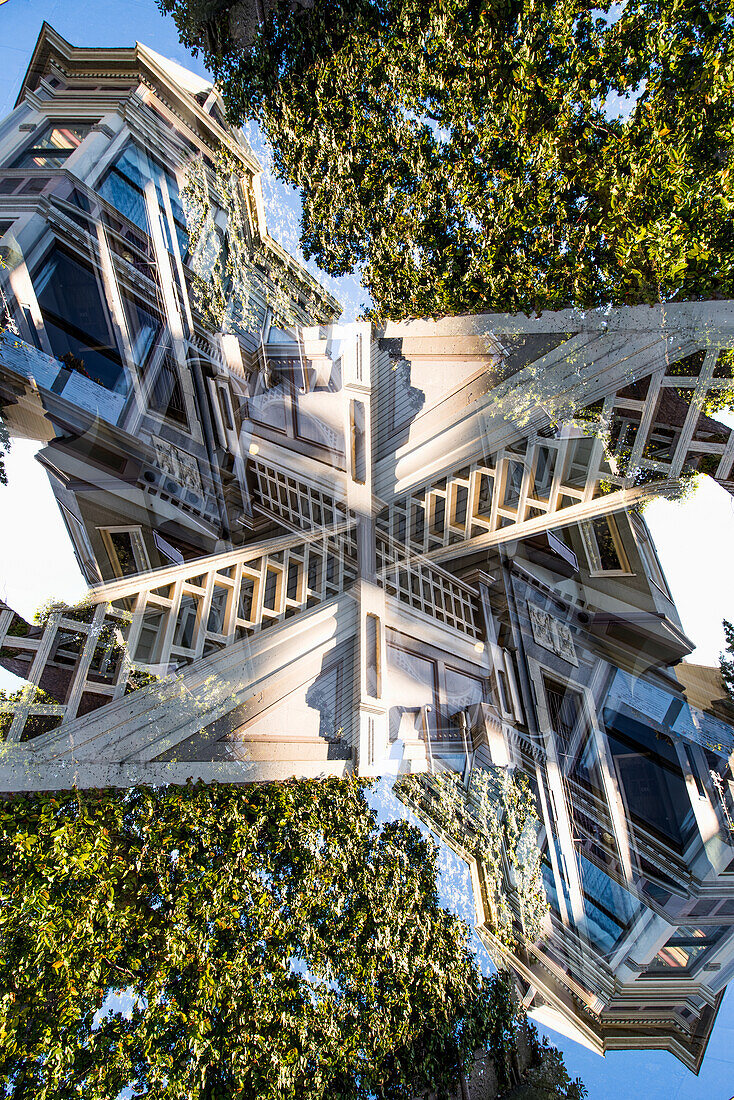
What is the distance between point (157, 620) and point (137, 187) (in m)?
3.52

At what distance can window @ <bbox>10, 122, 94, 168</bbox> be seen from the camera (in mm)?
3312

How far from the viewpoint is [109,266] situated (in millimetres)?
3777

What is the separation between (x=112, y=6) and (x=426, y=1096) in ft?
29.7

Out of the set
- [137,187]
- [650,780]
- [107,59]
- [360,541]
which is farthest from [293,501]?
[650,780]

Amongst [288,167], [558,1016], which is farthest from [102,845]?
[288,167]

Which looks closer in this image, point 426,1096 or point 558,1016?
point 426,1096

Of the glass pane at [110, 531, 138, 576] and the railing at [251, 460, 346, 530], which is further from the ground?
the railing at [251, 460, 346, 530]

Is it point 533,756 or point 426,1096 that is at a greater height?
point 533,756

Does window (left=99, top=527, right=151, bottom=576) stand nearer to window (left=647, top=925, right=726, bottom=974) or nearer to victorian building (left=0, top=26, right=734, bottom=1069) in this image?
victorian building (left=0, top=26, right=734, bottom=1069)

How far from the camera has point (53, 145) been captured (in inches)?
134

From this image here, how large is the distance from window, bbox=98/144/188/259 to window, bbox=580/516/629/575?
4516mm

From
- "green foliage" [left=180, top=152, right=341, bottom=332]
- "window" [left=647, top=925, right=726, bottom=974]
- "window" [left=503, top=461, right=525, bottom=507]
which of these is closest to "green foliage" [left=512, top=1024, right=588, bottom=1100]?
"window" [left=647, top=925, right=726, bottom=974]

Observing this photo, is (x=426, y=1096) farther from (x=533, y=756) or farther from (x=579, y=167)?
(x=579, y=167)

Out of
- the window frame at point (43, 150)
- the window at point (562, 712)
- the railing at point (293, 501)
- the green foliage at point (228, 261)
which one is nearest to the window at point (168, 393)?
the green foliage at point (228, 261)
